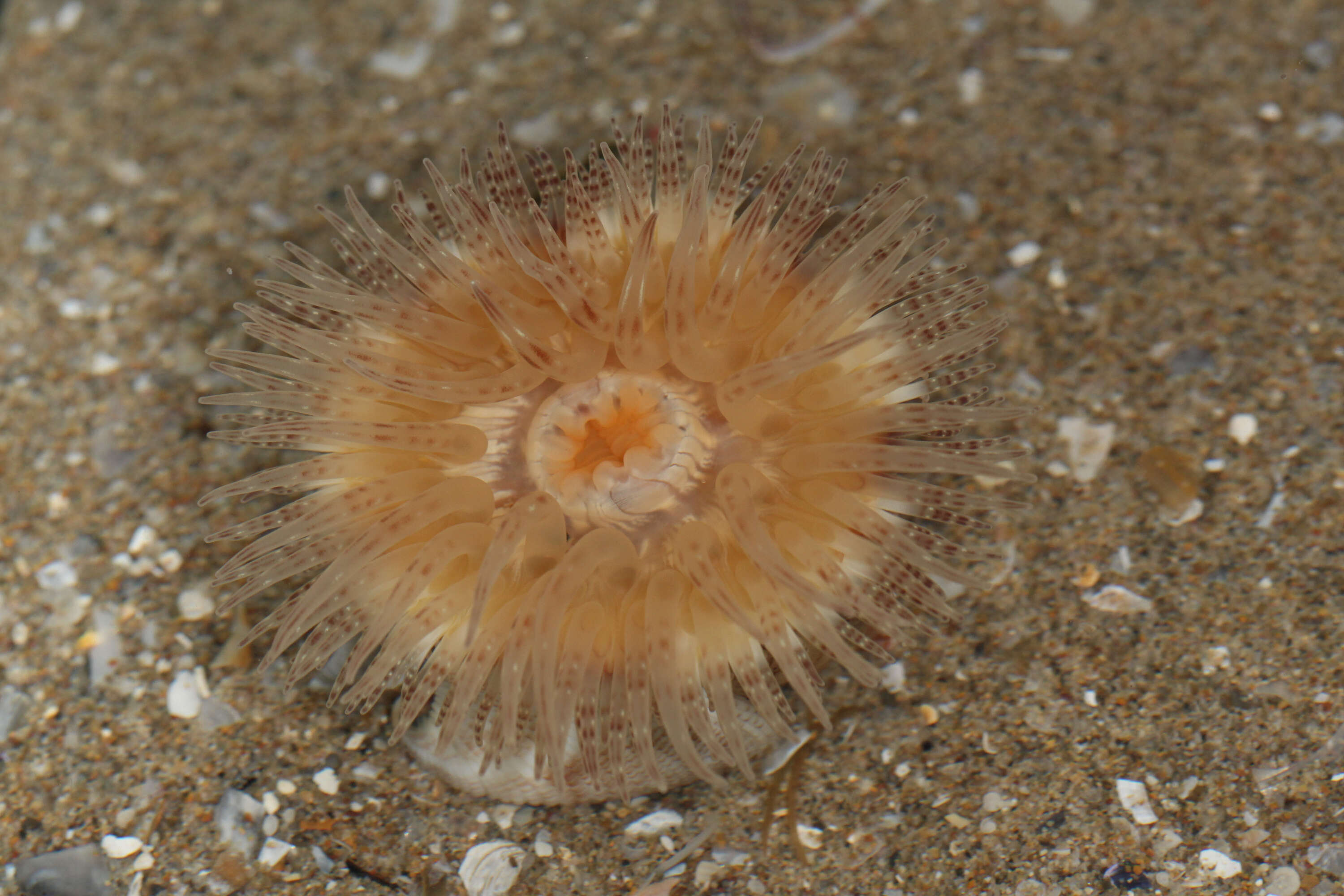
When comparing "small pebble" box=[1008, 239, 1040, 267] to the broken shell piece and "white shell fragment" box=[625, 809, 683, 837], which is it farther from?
→ "white shell fragment" box=[625, 809, 683, 837]

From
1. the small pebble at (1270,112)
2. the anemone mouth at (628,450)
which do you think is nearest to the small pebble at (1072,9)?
the small pebble at (1270,112)

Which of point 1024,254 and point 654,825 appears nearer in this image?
point 654,825

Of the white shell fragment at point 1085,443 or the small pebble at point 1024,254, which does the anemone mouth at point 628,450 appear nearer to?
the white shell fragment at point 1085,443

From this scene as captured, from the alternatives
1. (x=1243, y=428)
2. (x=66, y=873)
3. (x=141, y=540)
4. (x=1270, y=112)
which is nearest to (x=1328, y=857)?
(x=1243, y=428)

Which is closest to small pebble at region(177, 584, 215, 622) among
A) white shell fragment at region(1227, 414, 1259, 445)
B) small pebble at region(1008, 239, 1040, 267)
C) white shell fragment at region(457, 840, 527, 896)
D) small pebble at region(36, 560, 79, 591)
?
small pebble at region(36, 560, 79, 591)

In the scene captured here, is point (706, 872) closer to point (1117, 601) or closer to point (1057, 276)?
point (1117, 601)

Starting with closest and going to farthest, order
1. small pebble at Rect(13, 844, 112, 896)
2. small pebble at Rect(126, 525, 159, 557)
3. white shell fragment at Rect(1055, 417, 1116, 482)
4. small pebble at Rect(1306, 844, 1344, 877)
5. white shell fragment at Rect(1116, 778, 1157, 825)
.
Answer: small pebble at Rect(1306, 844, 1344, 877) → white shell fragment at Rect(1116, 778, 1157, 825) → small pebble at Rect(13, 844, 112, 896) → white shell fragment at Rect(1055, 417, 1116, 482) → small pebble at Rect(126, 525, 159, 557)
